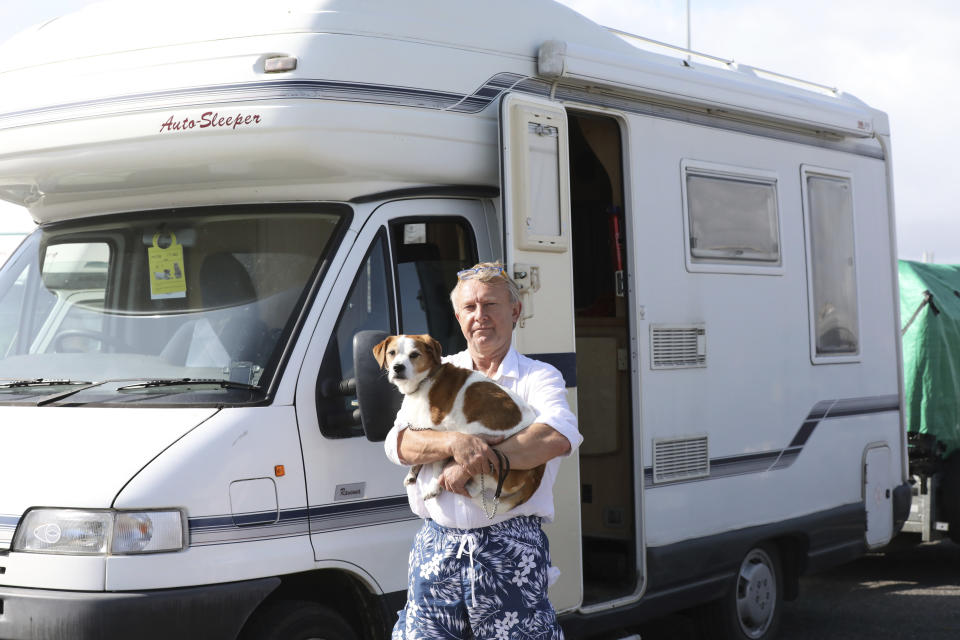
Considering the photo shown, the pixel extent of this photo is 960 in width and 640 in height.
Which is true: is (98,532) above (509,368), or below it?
below

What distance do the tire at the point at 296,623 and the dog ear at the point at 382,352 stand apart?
1051 millimetres

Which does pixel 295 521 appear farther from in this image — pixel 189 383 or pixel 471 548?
pixel 471 548

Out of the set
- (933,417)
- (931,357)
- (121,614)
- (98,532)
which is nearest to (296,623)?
(121,614)

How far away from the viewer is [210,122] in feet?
14.9

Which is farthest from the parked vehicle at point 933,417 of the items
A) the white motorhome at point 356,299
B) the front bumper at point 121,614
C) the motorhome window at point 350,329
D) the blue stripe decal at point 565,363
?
the front bumper at point 121,614

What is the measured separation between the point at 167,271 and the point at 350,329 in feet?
2.79

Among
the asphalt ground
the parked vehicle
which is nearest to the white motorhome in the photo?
the asphalt ground

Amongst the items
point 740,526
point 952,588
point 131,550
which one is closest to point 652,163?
point 740,526

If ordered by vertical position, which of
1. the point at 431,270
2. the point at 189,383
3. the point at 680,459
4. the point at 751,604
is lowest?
the point at 751,604

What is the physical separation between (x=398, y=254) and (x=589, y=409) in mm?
2034

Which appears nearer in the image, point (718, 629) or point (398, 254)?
point (398, 254)

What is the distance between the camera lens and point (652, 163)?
5848 mm

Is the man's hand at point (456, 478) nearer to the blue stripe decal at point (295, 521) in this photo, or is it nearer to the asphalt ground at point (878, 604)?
the blue stripe decal at point (295, 521)

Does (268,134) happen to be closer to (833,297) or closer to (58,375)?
(58,375)
